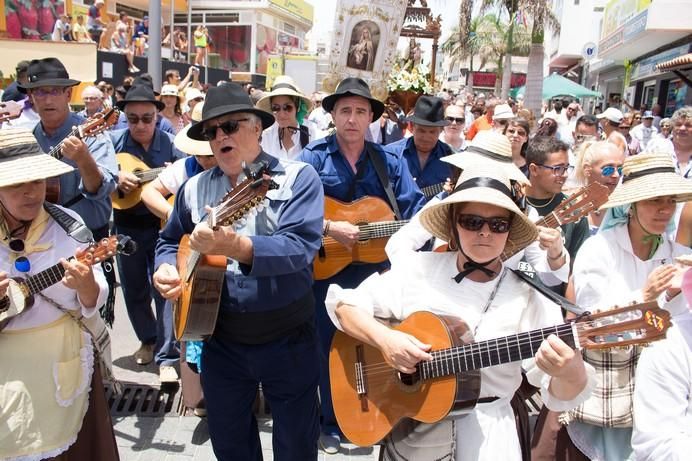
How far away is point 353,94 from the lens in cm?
389

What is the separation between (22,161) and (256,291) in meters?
1.24

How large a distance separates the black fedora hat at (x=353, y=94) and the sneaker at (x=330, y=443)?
231cm

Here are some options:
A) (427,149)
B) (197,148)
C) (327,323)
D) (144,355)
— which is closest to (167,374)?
(144,355)

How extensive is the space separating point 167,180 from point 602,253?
298 cm

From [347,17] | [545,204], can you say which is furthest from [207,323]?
[347,17]

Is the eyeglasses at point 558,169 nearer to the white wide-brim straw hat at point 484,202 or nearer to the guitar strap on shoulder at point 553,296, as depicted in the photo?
Result: the white wide-brim straw hat at point 484,202

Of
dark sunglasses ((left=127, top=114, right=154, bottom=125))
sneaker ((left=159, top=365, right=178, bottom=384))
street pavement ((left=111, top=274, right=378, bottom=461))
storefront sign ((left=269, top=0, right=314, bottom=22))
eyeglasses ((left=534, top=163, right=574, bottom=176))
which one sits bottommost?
street pavement ((left=111, top=274, right=378, bottom=461))

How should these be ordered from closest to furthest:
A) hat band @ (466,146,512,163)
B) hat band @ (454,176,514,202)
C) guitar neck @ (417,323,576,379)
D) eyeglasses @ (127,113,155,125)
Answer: guitar neck @ (417,323,576,379) → hat band @ (454,176,514,202) → hat band @ (466,146,512,163) → eyeglasses @ (127,113,155,125)

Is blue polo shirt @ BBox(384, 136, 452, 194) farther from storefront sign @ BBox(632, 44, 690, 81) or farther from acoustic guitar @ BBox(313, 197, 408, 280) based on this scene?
storefront sign @ BBox(632, 44, 690, 81)

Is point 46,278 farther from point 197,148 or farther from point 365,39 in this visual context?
point 365,39

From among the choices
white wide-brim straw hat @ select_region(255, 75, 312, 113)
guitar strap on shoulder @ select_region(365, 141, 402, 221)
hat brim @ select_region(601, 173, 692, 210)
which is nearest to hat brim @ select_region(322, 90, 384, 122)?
guitar strap on shoulder @ select_region(365, 141, 402, 221)

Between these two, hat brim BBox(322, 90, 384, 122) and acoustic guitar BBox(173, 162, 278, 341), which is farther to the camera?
hat brim BBox(322, 90, 384, 122)

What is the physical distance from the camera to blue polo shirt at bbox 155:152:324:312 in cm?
248

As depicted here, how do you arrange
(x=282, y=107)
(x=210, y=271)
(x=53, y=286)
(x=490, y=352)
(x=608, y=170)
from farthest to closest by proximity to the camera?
(x=282, y=107) < (x=608, y=170) < (x=53, y=286) < (x=210, y=271) < (x=490, y=352)
